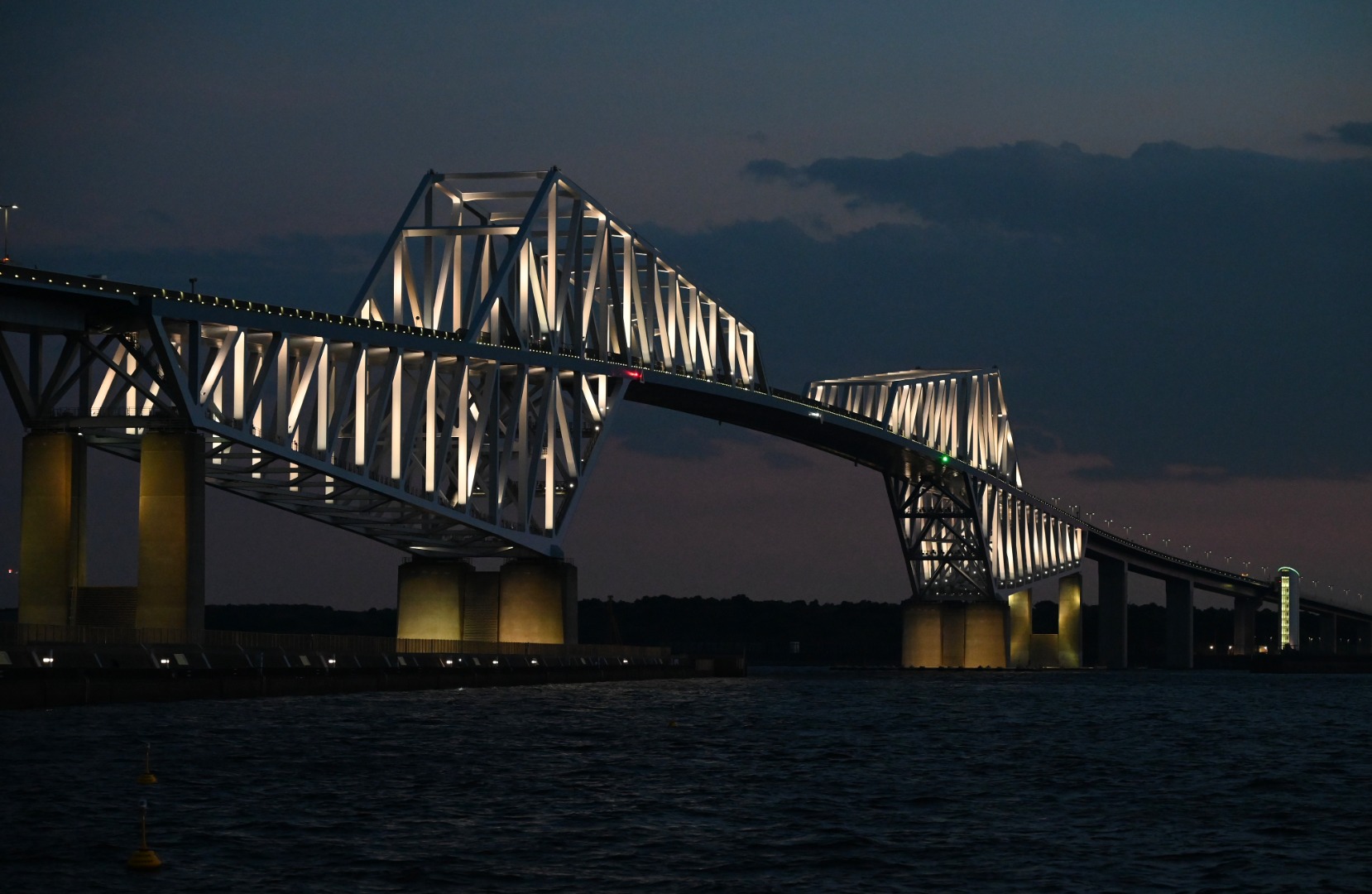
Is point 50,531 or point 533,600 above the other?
point 50,531

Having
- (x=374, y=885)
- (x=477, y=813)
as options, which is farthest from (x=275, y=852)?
(x=477, y=813)

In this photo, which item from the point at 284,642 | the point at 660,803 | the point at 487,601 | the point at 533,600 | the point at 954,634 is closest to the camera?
the point at 660,803

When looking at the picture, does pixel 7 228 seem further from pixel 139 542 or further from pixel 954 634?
pixel 954 634

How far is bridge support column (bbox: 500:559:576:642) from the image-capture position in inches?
3994

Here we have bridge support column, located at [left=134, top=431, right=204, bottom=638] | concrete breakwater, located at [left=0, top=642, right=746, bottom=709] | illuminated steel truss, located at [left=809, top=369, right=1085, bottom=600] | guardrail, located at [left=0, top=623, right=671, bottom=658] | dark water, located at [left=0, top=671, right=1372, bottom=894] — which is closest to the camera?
dark water, located at [left=0, top=671, right=1372, bottom=894]

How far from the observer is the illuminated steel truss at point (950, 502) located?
170 meters

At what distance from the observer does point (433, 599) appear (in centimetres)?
10381

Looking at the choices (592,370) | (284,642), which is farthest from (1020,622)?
(284,642)

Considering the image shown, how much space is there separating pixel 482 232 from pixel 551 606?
20051 mm

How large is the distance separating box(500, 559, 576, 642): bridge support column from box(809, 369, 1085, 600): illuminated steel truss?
62.3 metres

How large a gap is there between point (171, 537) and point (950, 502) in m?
116

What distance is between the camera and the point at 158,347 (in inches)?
2736

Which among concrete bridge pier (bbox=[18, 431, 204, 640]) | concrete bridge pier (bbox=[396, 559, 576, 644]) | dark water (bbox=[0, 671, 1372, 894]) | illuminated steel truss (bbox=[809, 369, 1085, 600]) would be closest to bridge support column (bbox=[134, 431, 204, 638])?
concrete bridge pier (bbox=[18, 431, 204, 640])

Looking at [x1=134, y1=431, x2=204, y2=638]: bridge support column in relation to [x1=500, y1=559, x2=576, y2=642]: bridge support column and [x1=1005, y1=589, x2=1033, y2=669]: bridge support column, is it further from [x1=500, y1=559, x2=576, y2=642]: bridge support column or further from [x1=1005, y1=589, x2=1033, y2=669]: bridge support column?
[x1=1005, y1=589, x2=1033, y2=669]: bridge support column
